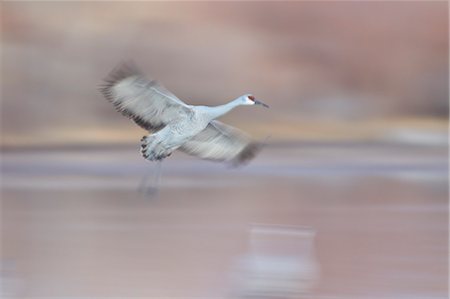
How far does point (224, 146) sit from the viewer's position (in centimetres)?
507

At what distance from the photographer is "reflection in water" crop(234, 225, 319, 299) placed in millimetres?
5168

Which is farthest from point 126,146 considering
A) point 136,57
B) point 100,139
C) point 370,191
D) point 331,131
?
point 370,191

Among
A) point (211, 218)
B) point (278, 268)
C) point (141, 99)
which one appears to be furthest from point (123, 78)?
point (211, 218)

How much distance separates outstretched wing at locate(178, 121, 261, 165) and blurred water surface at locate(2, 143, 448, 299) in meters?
0.73

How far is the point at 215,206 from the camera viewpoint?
331 inches

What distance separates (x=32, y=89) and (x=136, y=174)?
2.20 metres

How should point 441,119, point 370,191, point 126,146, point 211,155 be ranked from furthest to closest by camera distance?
point 441,119 < point 126,146 < point 370,191 < point 211,155

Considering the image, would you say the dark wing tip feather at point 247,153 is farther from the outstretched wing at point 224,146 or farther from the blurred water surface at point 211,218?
the blurred water surface at point 211,218

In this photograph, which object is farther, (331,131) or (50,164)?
(331,131)

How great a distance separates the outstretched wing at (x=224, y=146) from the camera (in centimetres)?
501

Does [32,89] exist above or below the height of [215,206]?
above

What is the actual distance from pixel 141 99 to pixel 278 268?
4.41 feet

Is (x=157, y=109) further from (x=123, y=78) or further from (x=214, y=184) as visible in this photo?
(x=214, y=184)

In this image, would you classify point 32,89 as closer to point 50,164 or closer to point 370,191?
point 50,164
